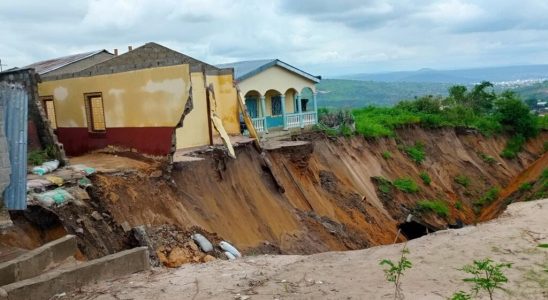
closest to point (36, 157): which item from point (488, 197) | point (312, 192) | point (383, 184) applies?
point (312, 192)

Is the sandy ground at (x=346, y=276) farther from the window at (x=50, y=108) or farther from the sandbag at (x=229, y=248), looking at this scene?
the window at (x=50, y=108)

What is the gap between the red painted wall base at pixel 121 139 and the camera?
45.9 feet

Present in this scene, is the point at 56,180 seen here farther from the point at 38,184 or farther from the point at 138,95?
the point at 138,95

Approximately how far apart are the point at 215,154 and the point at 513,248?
858 centimetres

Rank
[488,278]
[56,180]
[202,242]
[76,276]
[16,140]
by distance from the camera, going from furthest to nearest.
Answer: [202,242] → [56,180] → [16,140] → [76,276] → [488,278]

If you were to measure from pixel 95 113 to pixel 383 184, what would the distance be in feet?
44.2

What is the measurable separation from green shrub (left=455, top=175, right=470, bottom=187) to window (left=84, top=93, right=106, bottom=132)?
19447 millimetres

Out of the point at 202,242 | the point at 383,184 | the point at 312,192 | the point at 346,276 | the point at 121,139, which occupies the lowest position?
the point at 383,184

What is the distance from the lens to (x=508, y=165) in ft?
105

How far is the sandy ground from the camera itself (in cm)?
699

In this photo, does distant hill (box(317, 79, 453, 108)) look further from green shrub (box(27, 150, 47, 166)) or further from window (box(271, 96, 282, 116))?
green shrub (box(27, 150, 47, 166))

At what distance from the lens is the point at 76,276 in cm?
713

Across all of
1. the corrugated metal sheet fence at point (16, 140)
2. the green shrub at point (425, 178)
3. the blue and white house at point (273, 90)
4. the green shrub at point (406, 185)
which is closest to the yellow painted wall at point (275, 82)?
the blue and white house at point (273, 90)

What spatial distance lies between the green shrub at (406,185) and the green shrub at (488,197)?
371 cm
